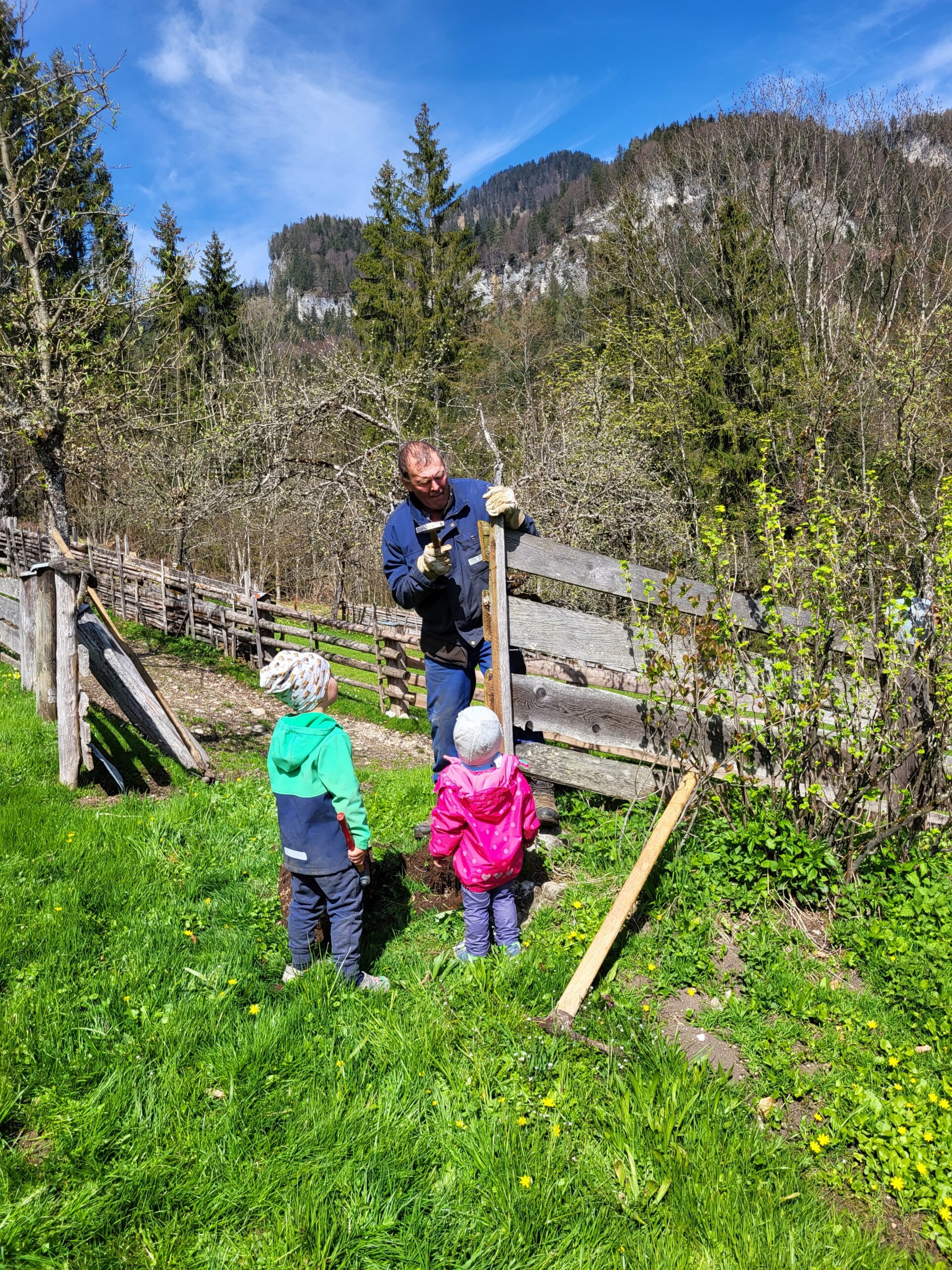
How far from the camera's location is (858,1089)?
2465 millimetres

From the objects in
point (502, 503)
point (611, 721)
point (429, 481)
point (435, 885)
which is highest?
point (429, 481)

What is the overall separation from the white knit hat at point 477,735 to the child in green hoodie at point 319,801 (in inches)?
18.5

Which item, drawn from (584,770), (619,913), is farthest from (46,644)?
(619,913)

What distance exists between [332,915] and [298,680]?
99 centimetres

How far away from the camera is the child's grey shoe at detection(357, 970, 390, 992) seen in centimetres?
297

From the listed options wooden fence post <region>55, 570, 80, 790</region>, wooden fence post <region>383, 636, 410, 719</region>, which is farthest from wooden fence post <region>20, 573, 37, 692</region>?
wooden fence post <region>383, 636, 410, 719</region>

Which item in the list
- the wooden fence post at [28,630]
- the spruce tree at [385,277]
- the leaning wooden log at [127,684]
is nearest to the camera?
the leaning wooden log at [127,684]

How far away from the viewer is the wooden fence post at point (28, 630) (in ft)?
17.6

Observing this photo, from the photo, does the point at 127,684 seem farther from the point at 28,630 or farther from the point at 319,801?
the point at 319,801

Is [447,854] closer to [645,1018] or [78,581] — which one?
[645,1018]

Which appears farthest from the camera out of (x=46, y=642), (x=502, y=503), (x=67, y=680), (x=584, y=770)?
(x=46, y=642)

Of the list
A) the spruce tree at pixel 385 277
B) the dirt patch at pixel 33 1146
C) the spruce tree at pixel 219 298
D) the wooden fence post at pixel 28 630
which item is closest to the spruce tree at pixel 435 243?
the spruce tree at pixel 385 277

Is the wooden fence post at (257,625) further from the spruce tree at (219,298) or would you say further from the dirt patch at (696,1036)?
the spruce tree at (219,298)

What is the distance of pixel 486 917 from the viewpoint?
10.6 feet
